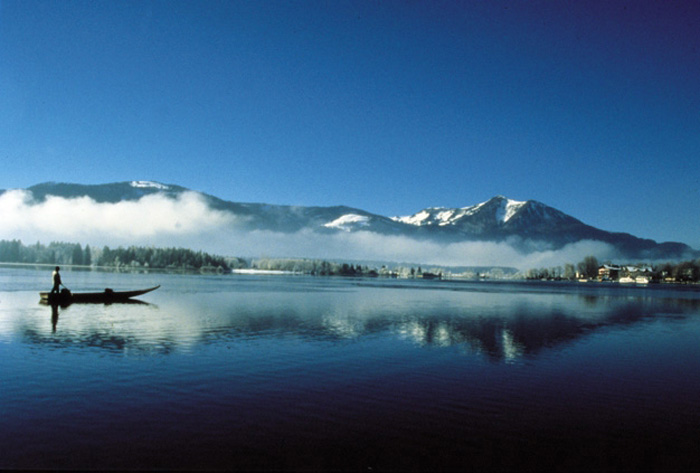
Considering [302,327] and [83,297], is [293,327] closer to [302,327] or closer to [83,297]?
[302,327]

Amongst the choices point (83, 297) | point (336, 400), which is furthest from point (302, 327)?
Result: point (83, 297)

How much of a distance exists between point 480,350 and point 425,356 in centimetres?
552

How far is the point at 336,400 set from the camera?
21.7m

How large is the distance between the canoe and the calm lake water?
17846 mm

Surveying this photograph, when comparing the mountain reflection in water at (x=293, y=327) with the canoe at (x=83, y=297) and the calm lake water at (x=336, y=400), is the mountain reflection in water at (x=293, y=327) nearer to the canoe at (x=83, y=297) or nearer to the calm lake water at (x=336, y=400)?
the calm lake water at (x=336, y=400)

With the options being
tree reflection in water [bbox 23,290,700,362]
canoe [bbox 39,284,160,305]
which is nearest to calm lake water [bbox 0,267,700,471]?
tree reflection in water [bbox 23,290,700,362]

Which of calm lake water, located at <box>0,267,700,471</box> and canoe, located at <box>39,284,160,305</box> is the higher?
canoe, located at <box>39,284,160,305</box>

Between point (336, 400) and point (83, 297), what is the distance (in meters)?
56.5

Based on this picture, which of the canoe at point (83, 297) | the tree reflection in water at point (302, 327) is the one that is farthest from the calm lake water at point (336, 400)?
the canoe at point (83, 297)

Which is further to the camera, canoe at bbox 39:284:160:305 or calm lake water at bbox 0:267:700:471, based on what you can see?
canoe at bbox 39:284:160:305

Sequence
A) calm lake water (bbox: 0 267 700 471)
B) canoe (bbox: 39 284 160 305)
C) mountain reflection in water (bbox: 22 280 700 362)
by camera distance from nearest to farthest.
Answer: calm lake water (bbox: 0 267 700 471)
mountain reflection in water (bbox: 22 280 700 362)
canoe (bbox: 39 284 160 305)

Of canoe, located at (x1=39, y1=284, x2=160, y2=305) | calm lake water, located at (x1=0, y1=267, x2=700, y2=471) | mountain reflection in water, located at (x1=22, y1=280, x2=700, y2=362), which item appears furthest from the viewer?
canoe, located at (x1=39, y1=284, x2=160, y2=305)

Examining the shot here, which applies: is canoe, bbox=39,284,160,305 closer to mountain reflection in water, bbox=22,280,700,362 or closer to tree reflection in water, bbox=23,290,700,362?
mountain reflection in water, bbox=22,280,700,362

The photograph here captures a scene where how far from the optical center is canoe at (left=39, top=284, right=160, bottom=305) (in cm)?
5998
